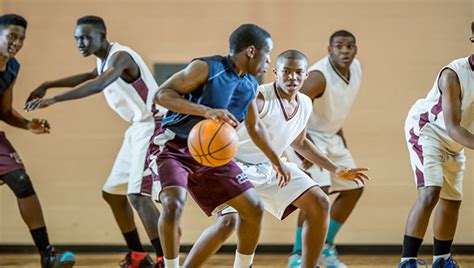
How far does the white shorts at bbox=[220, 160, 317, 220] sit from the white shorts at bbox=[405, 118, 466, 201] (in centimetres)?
88

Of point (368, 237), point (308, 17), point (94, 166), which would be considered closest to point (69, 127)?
point (94, 166)

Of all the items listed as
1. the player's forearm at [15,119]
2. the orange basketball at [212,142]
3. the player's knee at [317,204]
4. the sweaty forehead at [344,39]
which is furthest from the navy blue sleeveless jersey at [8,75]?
the player's knee at [317,204]

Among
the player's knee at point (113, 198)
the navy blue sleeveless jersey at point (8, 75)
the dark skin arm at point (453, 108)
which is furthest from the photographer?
the player's knee at point (113, 198)

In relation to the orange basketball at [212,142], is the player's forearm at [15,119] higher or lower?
lower

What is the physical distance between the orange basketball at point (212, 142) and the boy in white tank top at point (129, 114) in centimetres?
158

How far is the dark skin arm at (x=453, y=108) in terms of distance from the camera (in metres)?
5.42

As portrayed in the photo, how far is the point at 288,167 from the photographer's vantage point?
5.34 metres

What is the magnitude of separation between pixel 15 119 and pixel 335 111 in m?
2.55

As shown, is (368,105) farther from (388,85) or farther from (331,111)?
(331,111)

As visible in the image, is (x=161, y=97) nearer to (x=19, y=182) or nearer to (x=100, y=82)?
(x=100, y=82)

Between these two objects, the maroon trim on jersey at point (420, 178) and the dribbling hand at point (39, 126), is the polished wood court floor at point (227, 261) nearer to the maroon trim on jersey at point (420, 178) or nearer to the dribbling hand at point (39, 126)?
the dribbling hand at point (39, 126)

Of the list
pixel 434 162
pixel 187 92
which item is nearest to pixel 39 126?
pixel 187 92

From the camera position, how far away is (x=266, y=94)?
18.3 feet

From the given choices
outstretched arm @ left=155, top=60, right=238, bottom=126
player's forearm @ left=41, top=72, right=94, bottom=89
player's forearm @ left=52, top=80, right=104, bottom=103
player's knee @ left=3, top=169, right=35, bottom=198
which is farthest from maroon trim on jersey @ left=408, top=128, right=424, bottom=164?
player's knee @ left=3, top=169, right=35, bottom=198
